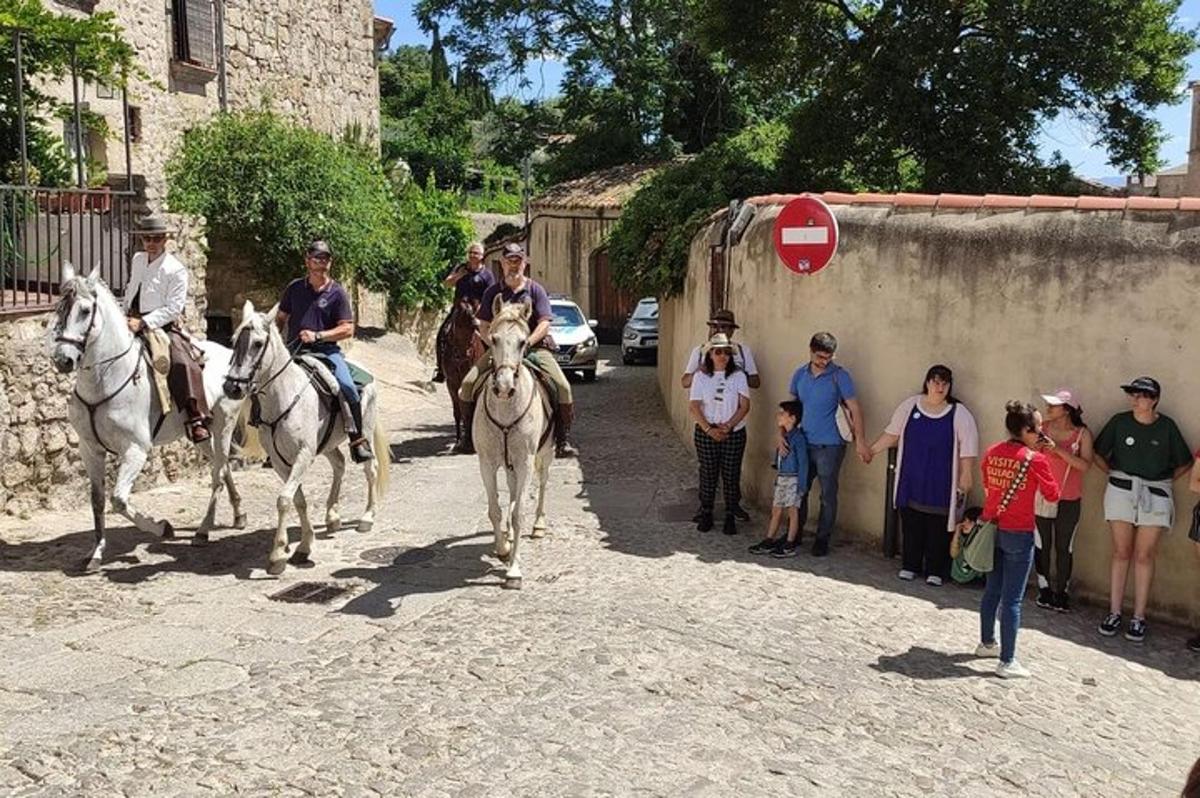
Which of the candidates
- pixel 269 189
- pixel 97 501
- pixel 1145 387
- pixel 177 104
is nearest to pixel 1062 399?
pixel 1145 387

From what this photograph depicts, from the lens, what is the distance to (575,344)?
21.8 m

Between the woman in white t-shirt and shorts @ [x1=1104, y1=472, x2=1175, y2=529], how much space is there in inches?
131

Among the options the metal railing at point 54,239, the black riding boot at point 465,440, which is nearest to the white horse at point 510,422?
the metal railing at point 54,239

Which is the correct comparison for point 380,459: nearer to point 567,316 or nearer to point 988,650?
point 988,650

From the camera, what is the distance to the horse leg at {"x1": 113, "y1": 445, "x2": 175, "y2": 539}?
26.5ft

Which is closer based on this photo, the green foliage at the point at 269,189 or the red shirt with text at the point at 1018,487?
the red shirt with text at the point at 1018,487

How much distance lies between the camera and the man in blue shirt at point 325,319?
29.9 feet

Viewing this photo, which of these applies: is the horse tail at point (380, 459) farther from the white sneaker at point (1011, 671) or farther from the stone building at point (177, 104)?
the white sneaker at point (1011, 671)

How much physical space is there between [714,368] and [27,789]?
6.69 metres

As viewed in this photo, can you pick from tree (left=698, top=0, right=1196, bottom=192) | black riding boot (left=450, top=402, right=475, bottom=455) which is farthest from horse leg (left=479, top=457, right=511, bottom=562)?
tree (left=698, top=0, right=1196, bottom=192)

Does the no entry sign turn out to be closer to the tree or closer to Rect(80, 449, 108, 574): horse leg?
Rect(80, 449, 108, 574): horse leg

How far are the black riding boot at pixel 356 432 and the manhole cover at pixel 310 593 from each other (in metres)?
1.51

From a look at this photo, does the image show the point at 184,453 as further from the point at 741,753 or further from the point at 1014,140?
the point at 1014,140

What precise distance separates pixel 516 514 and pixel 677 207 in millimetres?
8570
